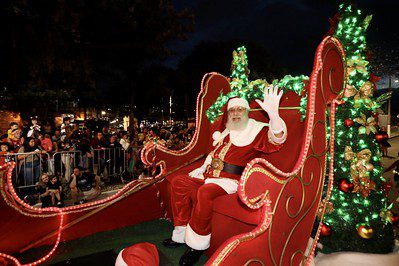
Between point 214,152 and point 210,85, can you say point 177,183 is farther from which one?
point 210,85

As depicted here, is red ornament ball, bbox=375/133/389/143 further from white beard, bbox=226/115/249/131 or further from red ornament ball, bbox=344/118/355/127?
white beard, bbox=226/115/249/131

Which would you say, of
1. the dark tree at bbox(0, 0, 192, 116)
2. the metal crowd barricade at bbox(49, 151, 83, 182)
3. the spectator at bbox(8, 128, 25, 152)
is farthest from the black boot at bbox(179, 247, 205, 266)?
the dark tree at bbox(0, 0, 192, 116)

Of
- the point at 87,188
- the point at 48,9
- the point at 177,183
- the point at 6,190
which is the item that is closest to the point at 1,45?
the point at 48,9

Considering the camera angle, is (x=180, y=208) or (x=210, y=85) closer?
(x=180, y=208)

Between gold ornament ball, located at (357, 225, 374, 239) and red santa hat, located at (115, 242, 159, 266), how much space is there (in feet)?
6.72

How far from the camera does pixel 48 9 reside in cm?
627

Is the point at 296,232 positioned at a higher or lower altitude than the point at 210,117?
lower

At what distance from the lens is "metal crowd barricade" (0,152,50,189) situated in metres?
5.36

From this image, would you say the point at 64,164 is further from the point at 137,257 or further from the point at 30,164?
the point at 137,257

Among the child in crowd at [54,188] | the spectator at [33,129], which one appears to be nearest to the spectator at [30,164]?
the child in crowd at [54,188]

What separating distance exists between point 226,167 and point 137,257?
4.25 ft

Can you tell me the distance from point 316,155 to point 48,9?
6.17 meters

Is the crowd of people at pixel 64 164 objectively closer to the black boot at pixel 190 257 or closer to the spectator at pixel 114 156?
the spectator at pixel 114 156

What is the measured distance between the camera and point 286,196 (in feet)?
7.86
